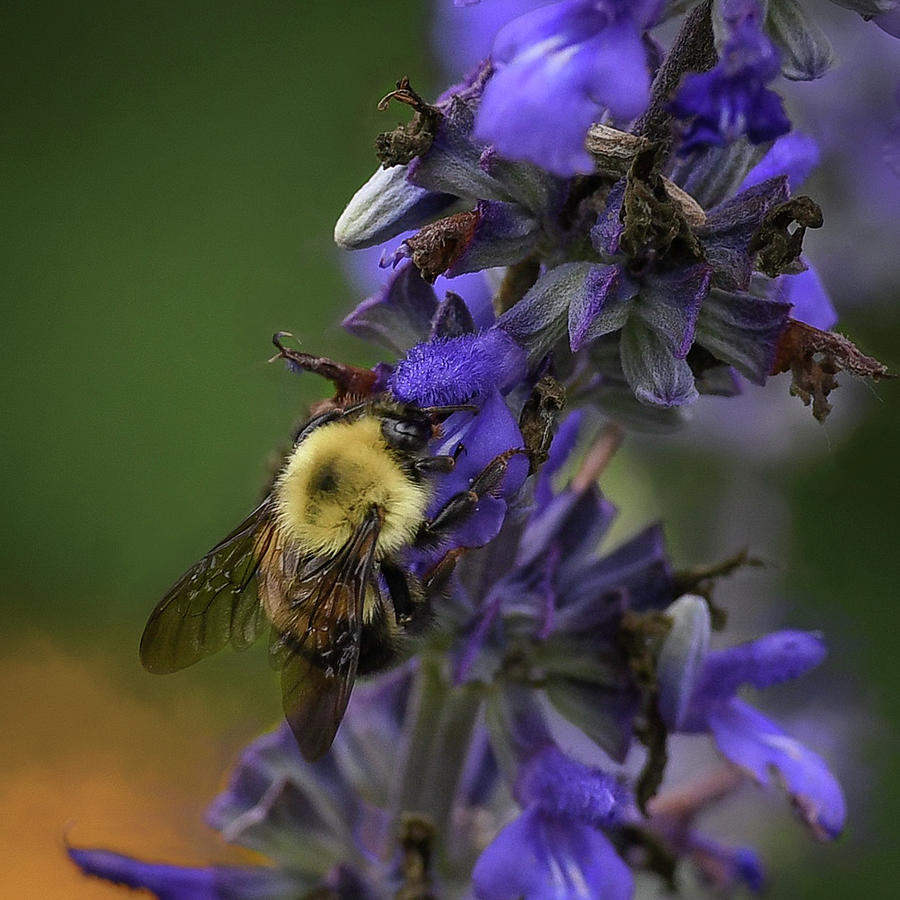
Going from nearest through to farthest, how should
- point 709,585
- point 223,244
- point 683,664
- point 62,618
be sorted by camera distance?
point 683,664, point 709,585, point 62,618, point 223,244

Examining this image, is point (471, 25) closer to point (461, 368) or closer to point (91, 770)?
point (461, 368)

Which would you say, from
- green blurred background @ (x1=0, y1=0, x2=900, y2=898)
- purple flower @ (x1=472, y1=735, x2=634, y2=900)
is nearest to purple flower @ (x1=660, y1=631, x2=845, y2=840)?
purple flower @ (x1=472, y1=735, x2=634, y2=900)

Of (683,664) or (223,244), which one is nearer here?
(683,664)

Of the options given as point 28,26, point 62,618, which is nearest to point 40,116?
point 28,26

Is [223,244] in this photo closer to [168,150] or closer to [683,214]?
[168,150]

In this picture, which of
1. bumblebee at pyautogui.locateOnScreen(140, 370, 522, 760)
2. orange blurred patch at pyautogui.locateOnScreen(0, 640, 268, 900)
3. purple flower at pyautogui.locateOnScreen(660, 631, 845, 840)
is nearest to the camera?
bumblebee at pyautogui.locateOnScreen(140, 370, 522, 760)

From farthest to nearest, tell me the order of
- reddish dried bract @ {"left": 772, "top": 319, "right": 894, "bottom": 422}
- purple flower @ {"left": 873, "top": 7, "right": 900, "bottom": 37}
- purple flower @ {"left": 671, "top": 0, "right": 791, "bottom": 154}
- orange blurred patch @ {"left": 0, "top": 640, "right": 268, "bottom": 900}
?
orange blurred patch @ {"left": 0, "top": 640, "right": 268, "bottom": 900} → reddish dried bract @ {"left": 772, "top": 319, "right": 894, "bottom": 422} → purple flower @ {"left": 873, "top": 7, "right": 900, "bottom": 37} → purple flower @ {"left": 671, "top": 0, "right": 791, "bottom": 154}

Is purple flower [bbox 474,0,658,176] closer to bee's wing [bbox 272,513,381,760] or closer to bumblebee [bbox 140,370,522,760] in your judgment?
bumblebee [bbox 140,370,522,760]

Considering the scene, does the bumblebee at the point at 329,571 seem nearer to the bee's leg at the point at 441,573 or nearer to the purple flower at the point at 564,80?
the bee's leg at the point at 441,573
